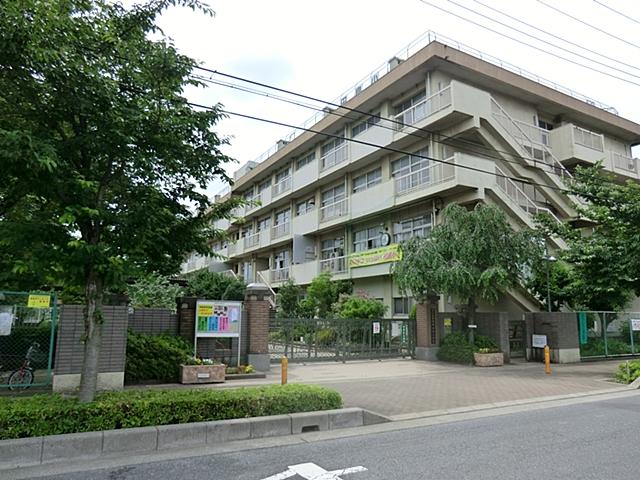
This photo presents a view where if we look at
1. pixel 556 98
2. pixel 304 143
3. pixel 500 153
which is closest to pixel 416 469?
pixel 500 153

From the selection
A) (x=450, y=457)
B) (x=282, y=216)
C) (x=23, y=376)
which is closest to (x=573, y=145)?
(x=282, y=216)

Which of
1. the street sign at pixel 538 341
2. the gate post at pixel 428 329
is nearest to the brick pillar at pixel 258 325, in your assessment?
the gate post at pixel 428 329

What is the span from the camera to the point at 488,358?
52.0 ft

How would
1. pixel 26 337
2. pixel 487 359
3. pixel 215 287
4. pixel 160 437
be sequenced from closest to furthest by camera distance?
1. pixel 160 437
2. pixel 26 337
3. pixel 487 359
4. pixel 215 287

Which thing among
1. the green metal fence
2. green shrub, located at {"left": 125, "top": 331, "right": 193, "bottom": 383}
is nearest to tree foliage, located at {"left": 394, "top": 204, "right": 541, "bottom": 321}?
the green metal fence

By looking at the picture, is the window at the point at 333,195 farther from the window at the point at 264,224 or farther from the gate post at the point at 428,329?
the gate post at the point at 428,329

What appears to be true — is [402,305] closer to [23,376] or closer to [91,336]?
[23,376]

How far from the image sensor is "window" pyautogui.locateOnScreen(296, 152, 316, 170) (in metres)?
30.8

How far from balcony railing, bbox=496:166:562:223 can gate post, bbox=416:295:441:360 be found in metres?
6.22

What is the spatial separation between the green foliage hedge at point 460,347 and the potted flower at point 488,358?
0.19 metres

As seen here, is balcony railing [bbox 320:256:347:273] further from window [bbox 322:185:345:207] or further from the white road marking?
the white road marking

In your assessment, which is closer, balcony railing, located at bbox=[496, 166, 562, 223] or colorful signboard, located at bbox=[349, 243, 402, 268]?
balcony railing, located at bbox=[496, 166, 562, 223]

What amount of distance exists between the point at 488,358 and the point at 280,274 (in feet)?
60.7

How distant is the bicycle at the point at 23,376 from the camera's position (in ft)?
31.5
